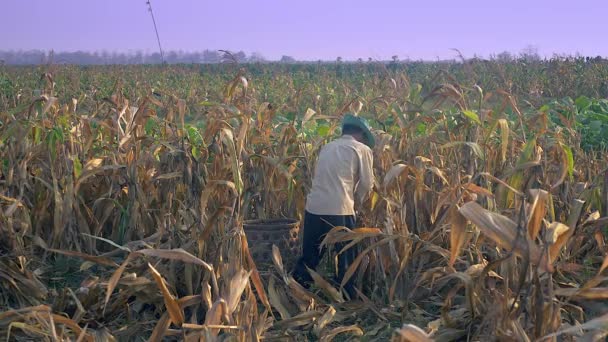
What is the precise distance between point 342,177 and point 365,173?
137 mm

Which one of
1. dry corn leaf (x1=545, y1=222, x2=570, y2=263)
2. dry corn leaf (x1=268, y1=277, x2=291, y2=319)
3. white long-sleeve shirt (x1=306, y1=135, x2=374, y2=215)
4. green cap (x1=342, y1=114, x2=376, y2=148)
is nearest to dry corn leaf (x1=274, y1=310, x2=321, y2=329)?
dry corn leaf (x1=268, y1=277, x2=291, y2=319)

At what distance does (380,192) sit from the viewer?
4.03 m

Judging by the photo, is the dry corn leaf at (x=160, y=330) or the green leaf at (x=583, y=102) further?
the green leaf at (x=583, y=102)

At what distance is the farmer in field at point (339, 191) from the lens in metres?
A: 4.14

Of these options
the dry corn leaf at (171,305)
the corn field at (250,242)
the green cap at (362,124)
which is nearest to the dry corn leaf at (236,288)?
the corn field at (250,242)

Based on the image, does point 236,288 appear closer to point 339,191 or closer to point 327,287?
point 327,287

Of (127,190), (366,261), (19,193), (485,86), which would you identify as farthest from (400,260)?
(485,86)

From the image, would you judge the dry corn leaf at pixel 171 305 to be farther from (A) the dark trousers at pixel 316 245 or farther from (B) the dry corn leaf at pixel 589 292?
(B) the dry corn leaf at pixel 589 292

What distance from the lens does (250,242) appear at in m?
4.39

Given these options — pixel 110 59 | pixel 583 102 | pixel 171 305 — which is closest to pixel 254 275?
pixel 171 305

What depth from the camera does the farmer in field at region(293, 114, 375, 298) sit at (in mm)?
4145

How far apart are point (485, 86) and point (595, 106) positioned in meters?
5.83

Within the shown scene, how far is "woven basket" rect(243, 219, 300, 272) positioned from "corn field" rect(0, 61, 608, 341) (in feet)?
0.12

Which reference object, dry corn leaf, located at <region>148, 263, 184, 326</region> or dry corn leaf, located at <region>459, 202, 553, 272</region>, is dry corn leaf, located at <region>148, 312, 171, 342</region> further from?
dry corn leaf, located at <region>459, 202, 553, 272</region>
